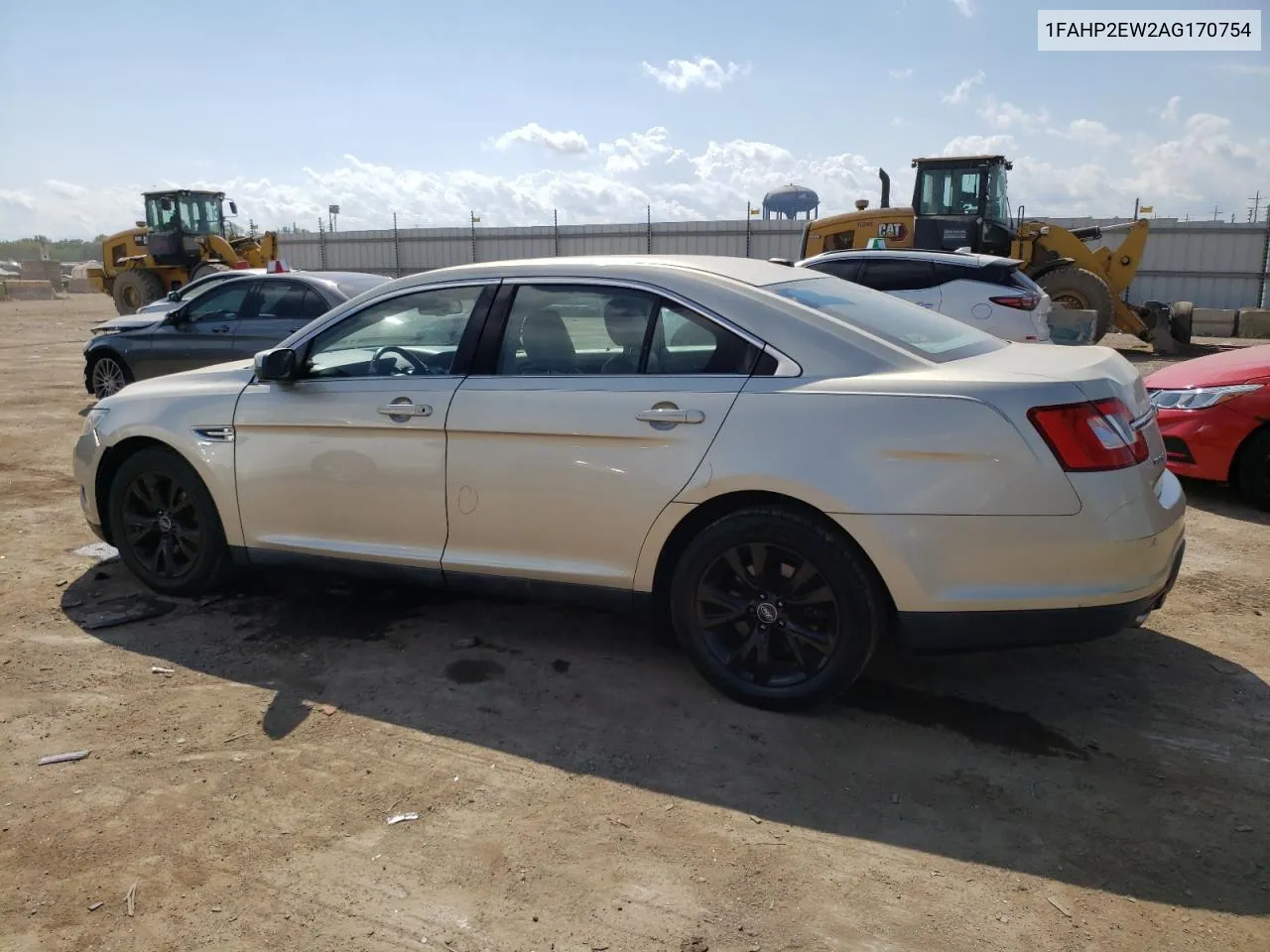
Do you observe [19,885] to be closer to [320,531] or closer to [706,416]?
[320,531]

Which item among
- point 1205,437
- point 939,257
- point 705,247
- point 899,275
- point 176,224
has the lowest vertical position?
point 1205,437

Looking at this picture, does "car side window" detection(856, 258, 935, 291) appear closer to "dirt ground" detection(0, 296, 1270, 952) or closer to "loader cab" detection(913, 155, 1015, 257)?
"loader cab" detection(913, 155, 1015, 257)

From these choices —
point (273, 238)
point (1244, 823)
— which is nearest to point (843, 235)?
point (273, 238)

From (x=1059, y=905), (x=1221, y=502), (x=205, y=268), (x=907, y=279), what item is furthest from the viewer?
(x=205, y=268)

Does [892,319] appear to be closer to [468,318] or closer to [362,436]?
[468,318]

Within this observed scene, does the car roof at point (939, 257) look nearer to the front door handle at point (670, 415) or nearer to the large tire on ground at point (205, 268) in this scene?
the front door handle at point (670, 415)

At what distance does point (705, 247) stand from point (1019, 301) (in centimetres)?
1841

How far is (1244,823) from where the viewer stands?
3.00 metres

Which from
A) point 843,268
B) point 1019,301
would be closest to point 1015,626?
point 1019,301

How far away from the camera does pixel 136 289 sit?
2377 centimetres

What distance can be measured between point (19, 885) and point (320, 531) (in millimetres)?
1917

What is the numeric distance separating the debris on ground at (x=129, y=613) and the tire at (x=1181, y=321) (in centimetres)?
1731

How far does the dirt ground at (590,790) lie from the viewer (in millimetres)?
2617

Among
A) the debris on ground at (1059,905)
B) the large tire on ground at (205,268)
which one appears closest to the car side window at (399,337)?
the debris on ground at (1059,905)
